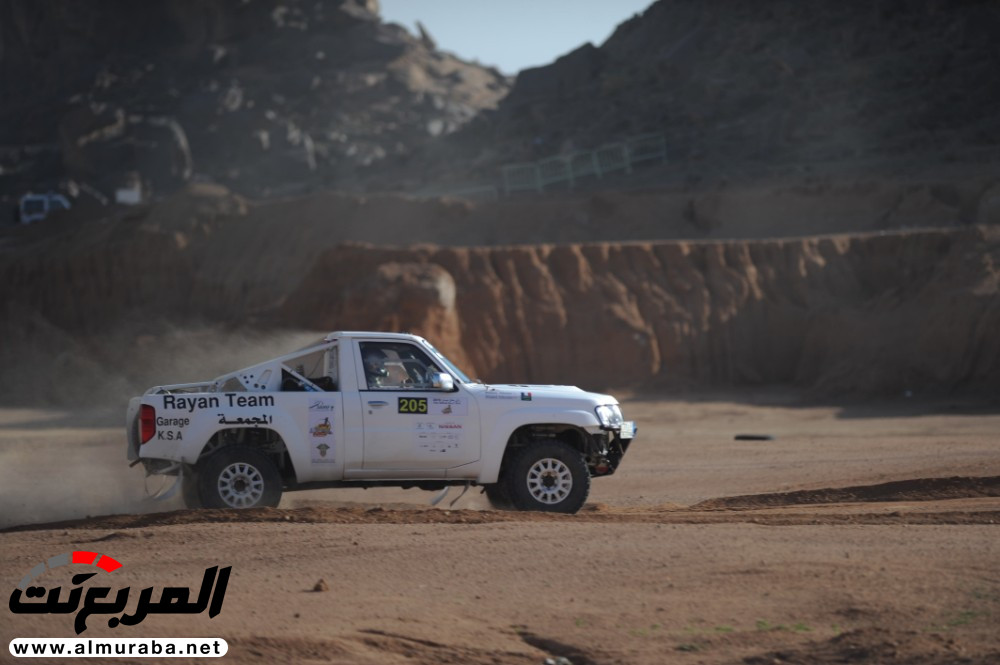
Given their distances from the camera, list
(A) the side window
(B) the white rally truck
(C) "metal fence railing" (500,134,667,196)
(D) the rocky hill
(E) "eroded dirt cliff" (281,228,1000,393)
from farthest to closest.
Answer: (D) the rocky hill → (C) "metal fence railing" (500,134,667,196) → (E) "eroded dirt cliff" (281,228,1000,393) → (A) the side window → (B) the white rally truck

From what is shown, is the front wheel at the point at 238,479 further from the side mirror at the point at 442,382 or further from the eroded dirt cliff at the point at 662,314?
the eroded dirt cliff at the point at 662,314

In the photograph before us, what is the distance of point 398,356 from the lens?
11484 millimetres

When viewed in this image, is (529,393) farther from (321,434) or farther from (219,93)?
(219,93)

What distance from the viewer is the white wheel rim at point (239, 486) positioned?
11078 millimetres

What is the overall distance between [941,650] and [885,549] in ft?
7.46

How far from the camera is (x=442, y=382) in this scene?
36.8ft

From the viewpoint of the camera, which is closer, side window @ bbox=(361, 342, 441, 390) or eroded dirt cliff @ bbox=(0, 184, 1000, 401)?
side window @ bbox=(361, 342, 441, 390)

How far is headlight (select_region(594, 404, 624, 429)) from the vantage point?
11484mm

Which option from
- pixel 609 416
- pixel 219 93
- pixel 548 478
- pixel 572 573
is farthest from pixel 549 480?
pixel 219 93

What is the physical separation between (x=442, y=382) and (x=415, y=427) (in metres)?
0.50

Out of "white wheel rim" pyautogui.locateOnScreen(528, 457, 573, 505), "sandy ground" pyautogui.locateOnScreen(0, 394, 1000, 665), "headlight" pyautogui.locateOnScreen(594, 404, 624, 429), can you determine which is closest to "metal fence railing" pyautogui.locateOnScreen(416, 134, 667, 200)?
"sandy ground" pyautogui.locateOnScreen(0, 394, 1000, 665)

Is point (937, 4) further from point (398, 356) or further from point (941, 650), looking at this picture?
point (941, 650)

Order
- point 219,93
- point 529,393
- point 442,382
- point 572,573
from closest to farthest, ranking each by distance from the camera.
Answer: point 572,573 → point 442,382 → point 529,393 → point 219,93

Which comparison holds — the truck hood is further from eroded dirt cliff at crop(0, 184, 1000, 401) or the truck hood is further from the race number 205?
eroded dirt cliff at crop(0, 184, 1000, 401)
